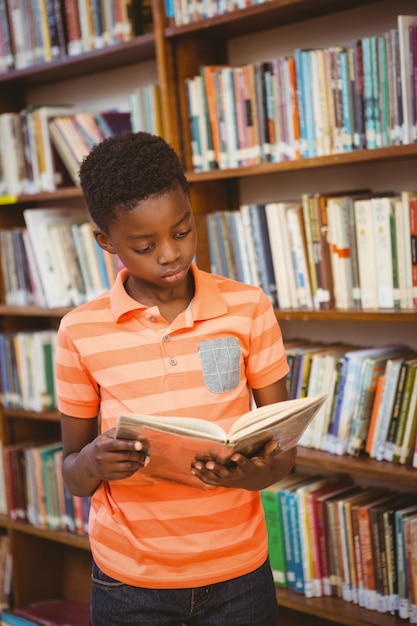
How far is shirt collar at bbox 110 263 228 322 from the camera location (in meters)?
1.23

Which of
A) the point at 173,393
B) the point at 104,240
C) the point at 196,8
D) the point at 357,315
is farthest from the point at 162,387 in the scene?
the point at 196,8

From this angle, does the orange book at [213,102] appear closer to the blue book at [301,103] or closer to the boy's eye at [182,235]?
the blue book at [301,103]

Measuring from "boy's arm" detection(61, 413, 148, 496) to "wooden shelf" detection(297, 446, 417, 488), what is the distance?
2.71ft

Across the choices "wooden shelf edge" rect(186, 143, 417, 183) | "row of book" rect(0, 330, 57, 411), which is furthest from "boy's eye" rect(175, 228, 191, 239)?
"row of book" rect(0, 330, 57, 411)

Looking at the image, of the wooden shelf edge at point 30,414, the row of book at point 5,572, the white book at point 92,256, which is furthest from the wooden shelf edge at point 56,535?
the white book at point 92,256

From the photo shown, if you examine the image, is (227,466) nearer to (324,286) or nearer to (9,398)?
(324,286)

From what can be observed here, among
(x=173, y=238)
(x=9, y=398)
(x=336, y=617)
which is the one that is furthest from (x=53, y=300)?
(x=173, y=238)

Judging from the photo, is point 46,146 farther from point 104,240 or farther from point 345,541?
Result: point 345,541

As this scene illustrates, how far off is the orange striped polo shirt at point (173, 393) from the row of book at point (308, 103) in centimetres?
77

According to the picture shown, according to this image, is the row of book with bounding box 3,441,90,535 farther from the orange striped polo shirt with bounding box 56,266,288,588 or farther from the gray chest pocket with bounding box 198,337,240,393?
the gray chest pocket with bounding box 198,337,240,393

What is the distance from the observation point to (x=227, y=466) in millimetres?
1101

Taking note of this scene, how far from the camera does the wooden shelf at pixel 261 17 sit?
6.37 ft

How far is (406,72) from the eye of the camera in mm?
1735

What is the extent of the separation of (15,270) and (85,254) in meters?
0.34
